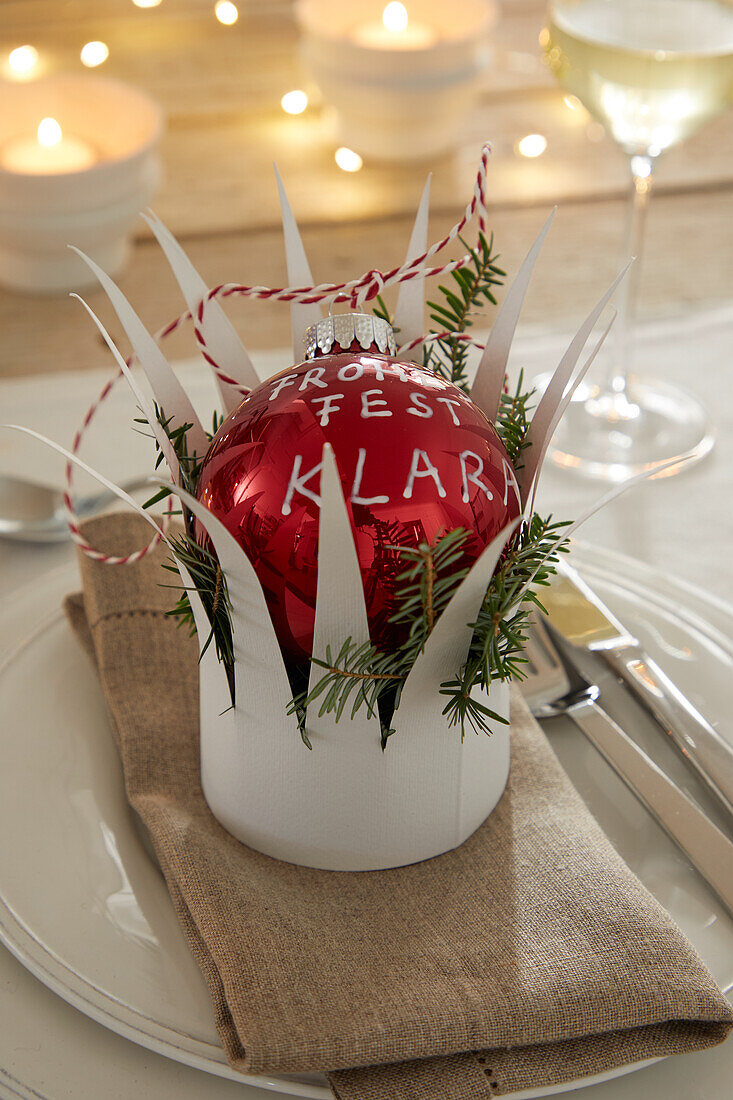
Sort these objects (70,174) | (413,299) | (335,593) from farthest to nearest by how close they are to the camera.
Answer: (70,174)
(413,299)
(335,593)

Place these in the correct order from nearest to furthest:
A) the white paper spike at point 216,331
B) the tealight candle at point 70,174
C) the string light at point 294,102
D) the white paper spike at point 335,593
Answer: the white paper spike at point 335,593 → the white paper spike at point 216,331 → the tealight candle at point 70,174 → the string light at point 294,102

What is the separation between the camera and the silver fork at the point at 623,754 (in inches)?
14.8

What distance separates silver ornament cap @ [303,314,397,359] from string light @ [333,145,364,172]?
2.40ft

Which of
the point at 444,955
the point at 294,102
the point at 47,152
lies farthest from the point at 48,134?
the point at 444,955

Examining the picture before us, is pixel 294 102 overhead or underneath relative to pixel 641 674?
overhead

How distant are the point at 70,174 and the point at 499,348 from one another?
0.49 m

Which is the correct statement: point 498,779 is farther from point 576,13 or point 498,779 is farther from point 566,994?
point 576,13

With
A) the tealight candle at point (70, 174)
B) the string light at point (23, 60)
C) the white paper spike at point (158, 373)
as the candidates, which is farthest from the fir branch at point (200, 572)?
the string light at point (23, 60)

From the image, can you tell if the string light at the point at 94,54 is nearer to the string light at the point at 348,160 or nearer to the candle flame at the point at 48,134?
the string light at the point at 348,160

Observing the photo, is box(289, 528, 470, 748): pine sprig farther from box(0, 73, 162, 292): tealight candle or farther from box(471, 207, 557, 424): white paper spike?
box(0, 73, 162, 292): tealight candle

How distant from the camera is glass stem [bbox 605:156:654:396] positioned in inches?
27.5

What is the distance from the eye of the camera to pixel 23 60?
121 cm

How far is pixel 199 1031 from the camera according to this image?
32 centimetres

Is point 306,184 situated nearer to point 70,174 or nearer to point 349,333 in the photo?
point 70,174
